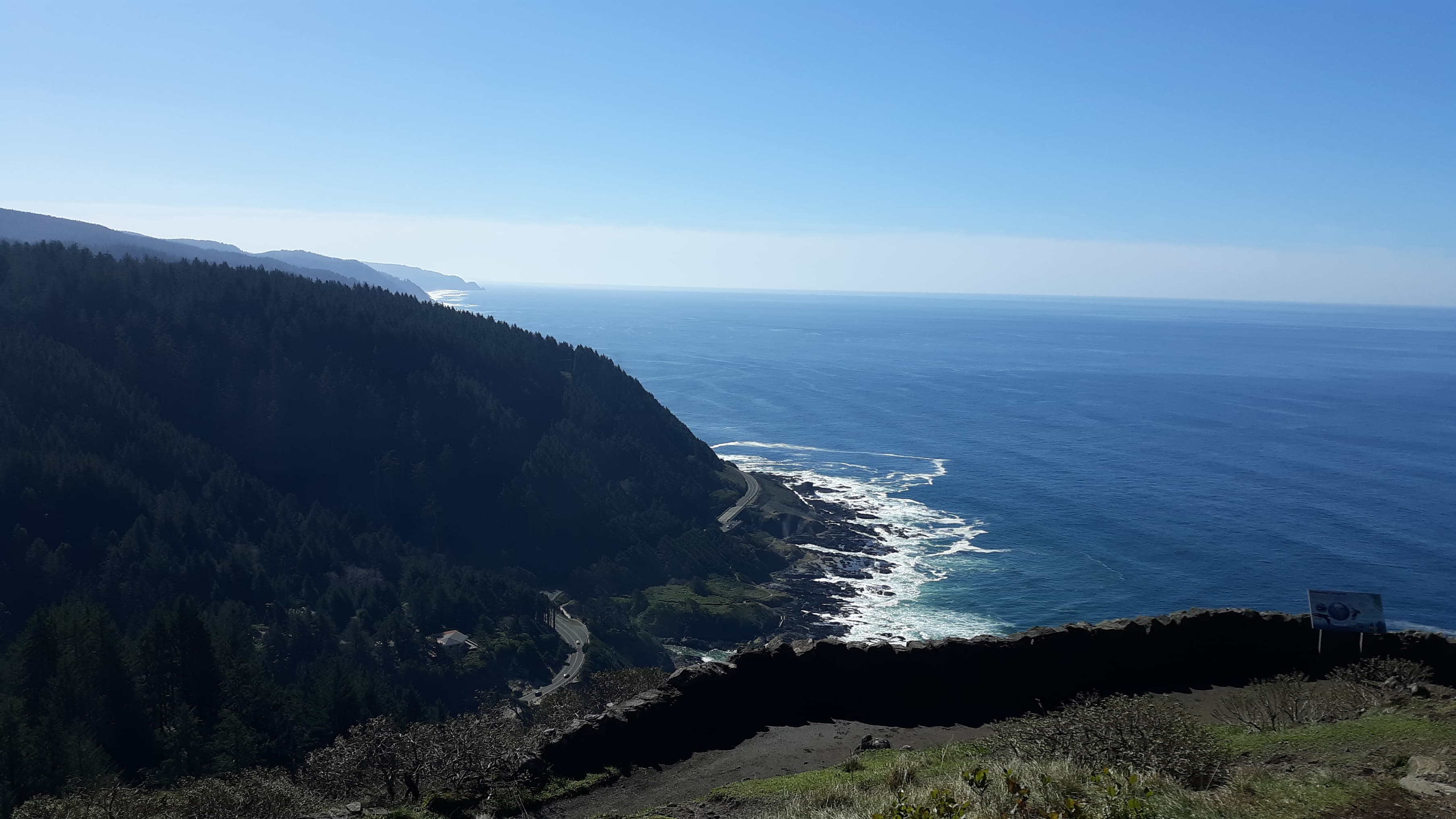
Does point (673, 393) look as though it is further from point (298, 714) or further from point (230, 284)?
point (298, 714)

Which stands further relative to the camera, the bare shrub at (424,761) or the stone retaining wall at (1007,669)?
the stone retaining wall at (1007,669)

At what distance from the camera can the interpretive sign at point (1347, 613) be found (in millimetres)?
21438

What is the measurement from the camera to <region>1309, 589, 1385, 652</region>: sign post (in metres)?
21.4

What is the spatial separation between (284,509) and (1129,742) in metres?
100

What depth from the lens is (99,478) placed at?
86.0 m

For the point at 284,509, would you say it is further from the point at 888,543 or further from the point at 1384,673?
the point at 1384,673

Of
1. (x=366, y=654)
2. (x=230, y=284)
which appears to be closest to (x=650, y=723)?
(x=366, y=654)

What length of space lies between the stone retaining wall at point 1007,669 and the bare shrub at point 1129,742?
537 centimetres

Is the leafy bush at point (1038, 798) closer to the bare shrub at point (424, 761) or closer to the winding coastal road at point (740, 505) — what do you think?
the bare shrub at point (424, 761)

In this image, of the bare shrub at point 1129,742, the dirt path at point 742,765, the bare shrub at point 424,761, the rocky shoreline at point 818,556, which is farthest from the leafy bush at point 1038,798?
the rocky shoreline at point 818,556

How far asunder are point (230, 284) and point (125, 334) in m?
18.6

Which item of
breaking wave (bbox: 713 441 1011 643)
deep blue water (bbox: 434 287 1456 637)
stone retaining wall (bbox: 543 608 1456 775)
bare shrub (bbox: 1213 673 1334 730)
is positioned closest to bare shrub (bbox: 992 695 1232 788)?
bare shrub (bbox: 1213 673 1334 730)

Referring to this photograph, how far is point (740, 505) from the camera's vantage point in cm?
10888

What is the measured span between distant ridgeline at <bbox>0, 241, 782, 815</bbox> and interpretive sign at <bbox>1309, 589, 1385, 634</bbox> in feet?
147
